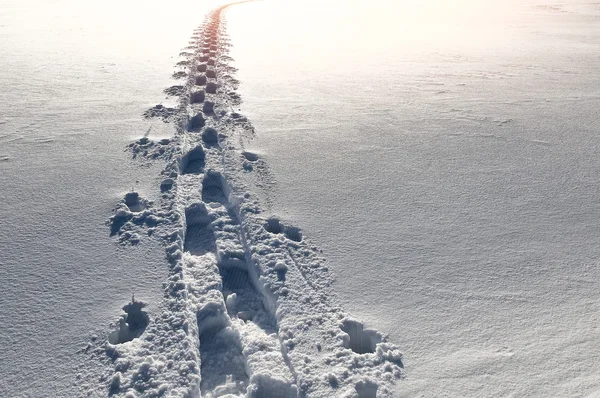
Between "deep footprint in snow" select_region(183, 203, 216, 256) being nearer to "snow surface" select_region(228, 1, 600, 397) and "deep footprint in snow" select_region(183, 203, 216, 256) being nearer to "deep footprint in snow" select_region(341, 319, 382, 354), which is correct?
"snow surface" select_region(228, 1, 600, 397)

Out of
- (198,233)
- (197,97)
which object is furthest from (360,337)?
(197,97)

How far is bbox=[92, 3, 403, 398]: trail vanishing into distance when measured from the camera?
169 centimetres

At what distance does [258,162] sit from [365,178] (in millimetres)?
745

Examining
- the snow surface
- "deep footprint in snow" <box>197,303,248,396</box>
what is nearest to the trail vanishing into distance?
"deep footprint in snow" <box>197,303,248,396</box>

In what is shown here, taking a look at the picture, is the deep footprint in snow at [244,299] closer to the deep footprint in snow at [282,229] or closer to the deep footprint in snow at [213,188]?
the deep footprint in snow at [282,229]

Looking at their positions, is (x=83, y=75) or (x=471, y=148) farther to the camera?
(x=83, y=75)

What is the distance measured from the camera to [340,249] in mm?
2324

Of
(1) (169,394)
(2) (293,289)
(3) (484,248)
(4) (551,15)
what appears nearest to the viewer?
(1) (169,394)

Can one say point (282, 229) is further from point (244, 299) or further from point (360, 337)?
point (360, 337)

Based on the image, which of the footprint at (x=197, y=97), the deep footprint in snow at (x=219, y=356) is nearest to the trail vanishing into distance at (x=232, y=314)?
the deep footprint in snow at (x=219, y=356)

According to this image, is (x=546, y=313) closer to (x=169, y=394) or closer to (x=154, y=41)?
(x=169, y=394)

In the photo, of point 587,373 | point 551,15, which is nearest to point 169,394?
point 587,373

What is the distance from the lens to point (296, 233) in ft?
8.07

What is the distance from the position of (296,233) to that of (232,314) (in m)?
0.61
